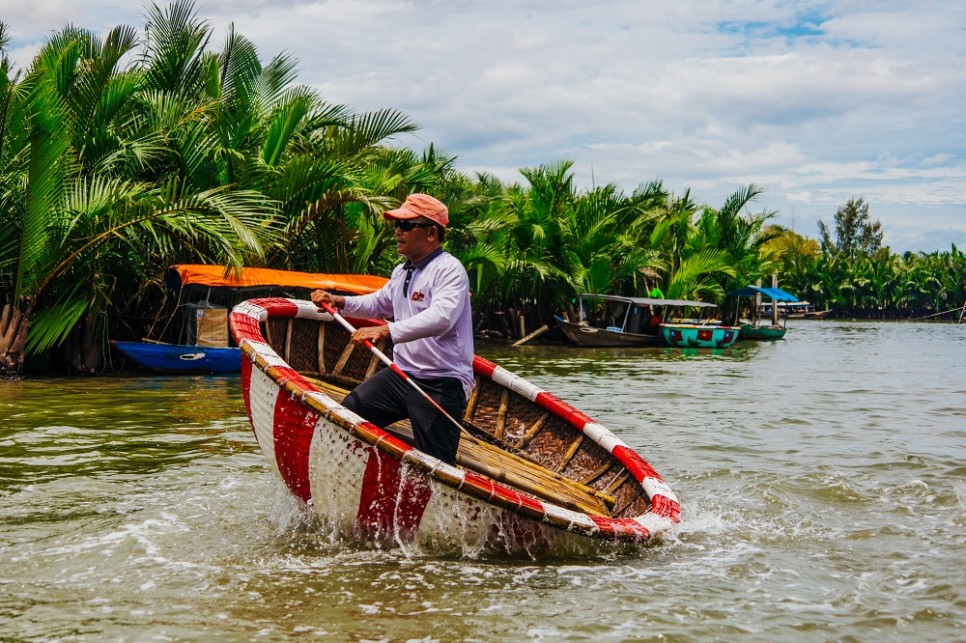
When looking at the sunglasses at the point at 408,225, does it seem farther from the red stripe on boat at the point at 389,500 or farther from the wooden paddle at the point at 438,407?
the red stripe on boat at the point at 389,500

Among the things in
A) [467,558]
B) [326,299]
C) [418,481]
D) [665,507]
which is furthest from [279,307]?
[665,507]

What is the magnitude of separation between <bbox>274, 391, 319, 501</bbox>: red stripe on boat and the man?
375 mm

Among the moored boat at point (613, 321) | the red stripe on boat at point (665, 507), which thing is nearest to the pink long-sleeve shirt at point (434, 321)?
the red stripe on boat at point (665, 507)

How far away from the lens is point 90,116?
1426 centimetres

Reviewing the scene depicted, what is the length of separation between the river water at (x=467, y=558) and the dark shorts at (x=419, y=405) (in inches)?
22.5

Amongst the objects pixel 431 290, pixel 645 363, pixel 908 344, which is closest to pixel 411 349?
pixel 431 290

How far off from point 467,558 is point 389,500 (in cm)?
51

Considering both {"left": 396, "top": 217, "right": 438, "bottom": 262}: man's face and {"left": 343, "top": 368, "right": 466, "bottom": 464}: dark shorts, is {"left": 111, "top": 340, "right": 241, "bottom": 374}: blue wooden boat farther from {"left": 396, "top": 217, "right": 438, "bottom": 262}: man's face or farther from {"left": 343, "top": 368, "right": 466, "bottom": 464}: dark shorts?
{"left": 396, "top": 217, "right": 438, "bottom": 262}: man's face

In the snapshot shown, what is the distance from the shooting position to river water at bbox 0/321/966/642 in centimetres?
429

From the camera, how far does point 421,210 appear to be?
5.10 metres

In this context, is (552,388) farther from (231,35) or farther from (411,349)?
(411,349)

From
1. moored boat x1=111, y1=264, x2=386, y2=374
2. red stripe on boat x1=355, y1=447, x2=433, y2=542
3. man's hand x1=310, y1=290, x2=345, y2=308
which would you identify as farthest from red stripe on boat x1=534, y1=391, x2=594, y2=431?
moored boat x1=111, y1=264, x2=386, y2=374

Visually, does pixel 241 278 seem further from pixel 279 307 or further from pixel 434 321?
pixel 434 321

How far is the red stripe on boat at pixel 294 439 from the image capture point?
493 centimetres
